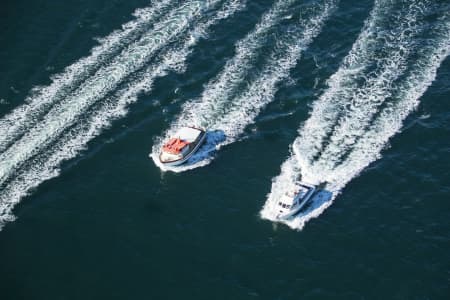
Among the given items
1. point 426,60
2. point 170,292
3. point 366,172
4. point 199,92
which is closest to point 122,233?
point 170,292

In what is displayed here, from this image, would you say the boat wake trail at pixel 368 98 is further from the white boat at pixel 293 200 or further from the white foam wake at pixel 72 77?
the white foam wake at pixel 72 77

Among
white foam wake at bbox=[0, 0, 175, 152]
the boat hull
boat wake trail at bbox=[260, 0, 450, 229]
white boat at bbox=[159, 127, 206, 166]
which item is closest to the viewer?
boat wake trail at bbox=[260, 0, 450, 229]

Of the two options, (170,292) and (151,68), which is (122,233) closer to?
(170,292)

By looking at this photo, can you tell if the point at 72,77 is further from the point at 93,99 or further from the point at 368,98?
the point at 368,98

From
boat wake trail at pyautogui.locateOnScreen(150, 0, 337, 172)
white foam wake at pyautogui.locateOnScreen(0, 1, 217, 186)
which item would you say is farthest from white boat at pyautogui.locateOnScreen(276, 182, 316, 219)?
white foam wake at pyautogui.locateOnScreen(0, 1, 217, 186)

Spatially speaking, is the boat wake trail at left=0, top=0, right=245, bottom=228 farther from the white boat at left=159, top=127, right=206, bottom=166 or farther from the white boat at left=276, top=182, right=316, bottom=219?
the white boat at left=276, top=182, right=316, bottom=219

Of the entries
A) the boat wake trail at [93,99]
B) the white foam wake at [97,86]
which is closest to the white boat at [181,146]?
the boat wake trail at [93,99]
